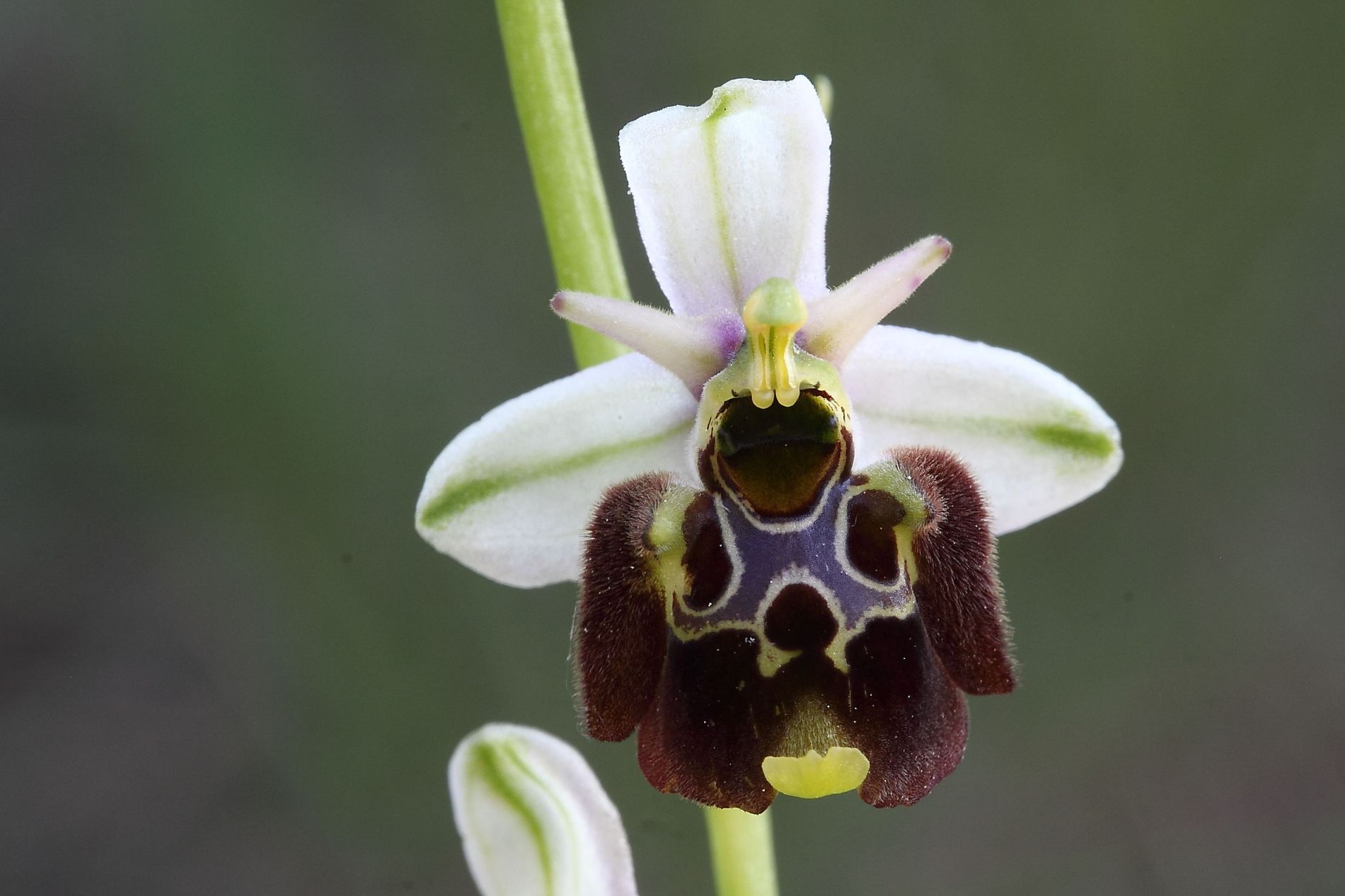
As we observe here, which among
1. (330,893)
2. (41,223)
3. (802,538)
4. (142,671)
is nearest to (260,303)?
(41,223)

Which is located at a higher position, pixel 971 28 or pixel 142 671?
pixel 971 28

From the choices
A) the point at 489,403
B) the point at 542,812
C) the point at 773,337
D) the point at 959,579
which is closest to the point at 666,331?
the point at 773,337

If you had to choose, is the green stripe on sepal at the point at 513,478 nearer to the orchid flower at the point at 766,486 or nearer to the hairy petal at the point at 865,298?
the orchid flower at the point at 766,486

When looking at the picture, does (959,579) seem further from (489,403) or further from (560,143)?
(489,403)

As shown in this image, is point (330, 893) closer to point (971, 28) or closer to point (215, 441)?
point (215, 441)

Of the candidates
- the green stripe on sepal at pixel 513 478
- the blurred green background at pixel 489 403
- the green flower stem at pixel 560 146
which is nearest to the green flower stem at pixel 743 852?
the green stripe on sepal at pixel 513 478

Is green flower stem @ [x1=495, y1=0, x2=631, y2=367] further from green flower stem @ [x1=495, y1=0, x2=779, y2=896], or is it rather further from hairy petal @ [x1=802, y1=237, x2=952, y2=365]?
hairy petal @ [x1=802, y1=237, x2=952, y2=365]

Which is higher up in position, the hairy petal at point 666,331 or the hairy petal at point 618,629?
the hairy petal at point 666,331
